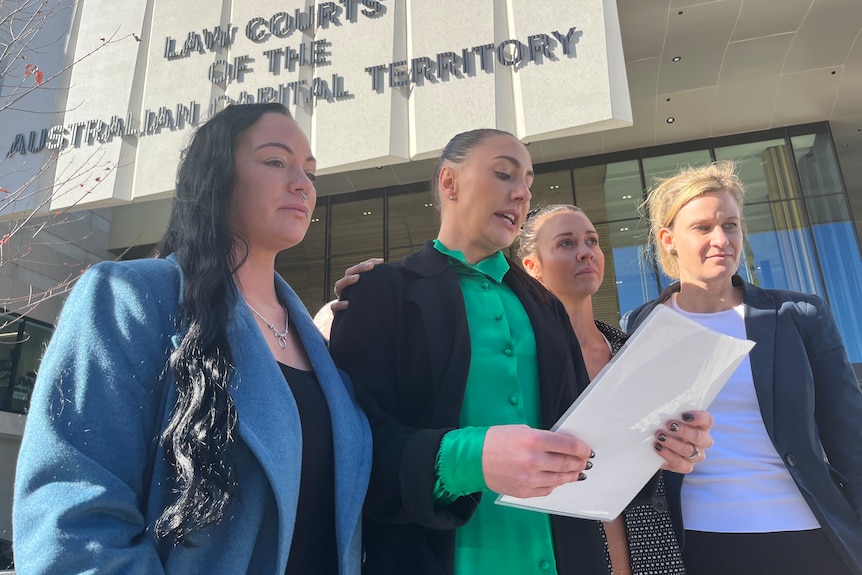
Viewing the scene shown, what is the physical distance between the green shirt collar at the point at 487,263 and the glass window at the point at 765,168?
10386mm

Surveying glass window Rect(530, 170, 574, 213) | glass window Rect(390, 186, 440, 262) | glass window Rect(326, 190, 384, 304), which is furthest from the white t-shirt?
glass window Rect(326, 190, 384, 304)

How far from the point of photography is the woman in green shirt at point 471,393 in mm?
1154

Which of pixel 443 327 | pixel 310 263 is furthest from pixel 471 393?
pixel 310 263

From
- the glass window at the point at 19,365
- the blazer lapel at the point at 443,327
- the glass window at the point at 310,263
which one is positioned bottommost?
the blazer lapel at the point at 443,327

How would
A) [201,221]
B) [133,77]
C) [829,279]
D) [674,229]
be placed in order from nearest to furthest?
1. [201,221]
2. [674,229]
3. [133,77]
4. [829,279]

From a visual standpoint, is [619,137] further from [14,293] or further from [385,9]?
[14,293]

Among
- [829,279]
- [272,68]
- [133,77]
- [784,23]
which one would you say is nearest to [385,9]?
[272,68]

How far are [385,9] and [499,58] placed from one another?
1.99 m

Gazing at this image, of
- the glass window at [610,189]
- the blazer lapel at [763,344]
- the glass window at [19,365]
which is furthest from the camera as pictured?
the glass window at [19,365]

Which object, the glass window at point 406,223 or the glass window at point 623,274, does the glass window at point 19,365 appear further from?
the glass window at point 623,274

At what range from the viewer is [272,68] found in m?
8.70

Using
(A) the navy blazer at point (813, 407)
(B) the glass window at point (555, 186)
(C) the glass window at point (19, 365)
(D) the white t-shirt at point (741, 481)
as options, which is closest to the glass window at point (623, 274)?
(B) the glass window at point (555, 186)

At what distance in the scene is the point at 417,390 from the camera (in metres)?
1.44

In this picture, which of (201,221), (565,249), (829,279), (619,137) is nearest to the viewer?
(201,221)
